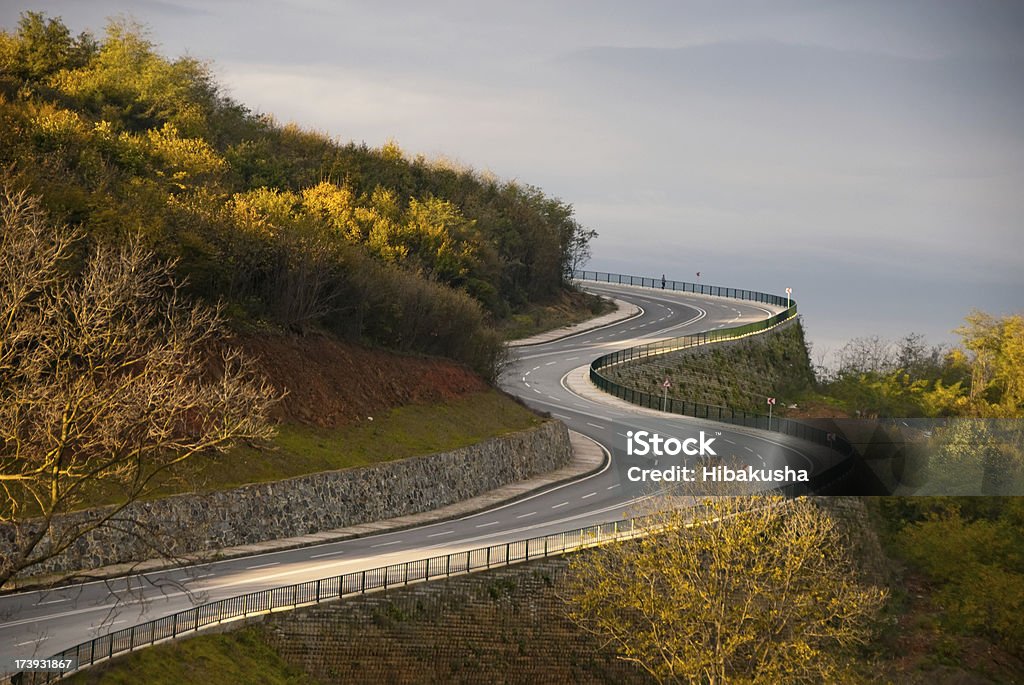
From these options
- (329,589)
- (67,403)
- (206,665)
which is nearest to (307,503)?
(329,589)

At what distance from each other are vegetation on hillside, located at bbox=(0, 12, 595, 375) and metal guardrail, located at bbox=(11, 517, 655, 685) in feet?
46.0

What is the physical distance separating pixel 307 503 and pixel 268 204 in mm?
30456

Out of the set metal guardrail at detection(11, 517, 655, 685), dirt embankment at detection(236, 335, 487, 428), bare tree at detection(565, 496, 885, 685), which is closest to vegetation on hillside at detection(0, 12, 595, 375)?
dirt embankment at detection(236, 335, 487, 428)

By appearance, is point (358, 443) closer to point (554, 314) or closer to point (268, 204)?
point (268, 204)

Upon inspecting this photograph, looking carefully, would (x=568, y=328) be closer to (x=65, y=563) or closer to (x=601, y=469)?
(x=601, y=469)

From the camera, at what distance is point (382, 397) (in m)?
54.7

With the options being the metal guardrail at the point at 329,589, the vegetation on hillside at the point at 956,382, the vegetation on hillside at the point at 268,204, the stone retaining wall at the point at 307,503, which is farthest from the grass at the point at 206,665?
the vegetation on hillside at the point at 956,382

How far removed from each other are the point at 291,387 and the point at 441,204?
46668mm

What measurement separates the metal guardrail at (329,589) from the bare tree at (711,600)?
134cm

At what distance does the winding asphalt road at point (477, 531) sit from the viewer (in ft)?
97.3

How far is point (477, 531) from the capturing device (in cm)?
4503

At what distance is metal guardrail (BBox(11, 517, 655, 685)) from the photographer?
1050 inches

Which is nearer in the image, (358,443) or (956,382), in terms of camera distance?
(358,443)

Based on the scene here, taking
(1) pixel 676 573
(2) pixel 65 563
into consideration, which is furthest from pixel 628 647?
Answer: (2) pixel 65 563
